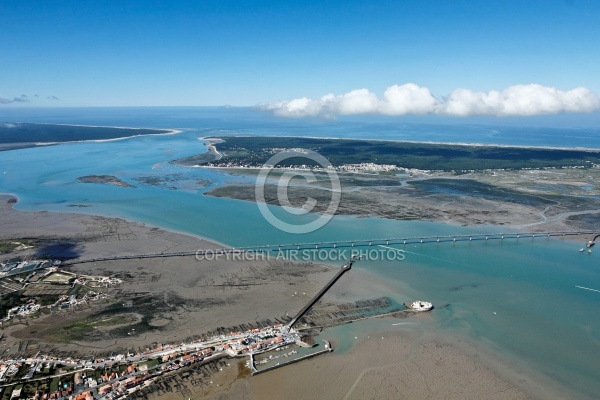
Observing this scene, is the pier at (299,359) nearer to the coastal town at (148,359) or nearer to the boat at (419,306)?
the coastal town at (148,359)

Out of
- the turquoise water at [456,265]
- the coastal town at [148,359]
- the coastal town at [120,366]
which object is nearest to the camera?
the coastal town at [120,366]

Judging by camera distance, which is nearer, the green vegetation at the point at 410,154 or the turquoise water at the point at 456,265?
the turquoise water at the point at 456,265

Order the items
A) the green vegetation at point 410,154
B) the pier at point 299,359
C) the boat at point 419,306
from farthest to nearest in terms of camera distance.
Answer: the green vegetation at point 410,154 → the boat at point 419,306 → the pier at point 299,359

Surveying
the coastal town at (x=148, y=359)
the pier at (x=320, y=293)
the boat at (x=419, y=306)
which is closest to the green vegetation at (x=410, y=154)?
the pier at (x=320, y=293)

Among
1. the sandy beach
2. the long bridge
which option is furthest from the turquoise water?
the sandy beach

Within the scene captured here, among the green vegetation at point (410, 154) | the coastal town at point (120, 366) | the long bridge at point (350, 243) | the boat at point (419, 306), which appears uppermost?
the green vegetation at point (410, 154)

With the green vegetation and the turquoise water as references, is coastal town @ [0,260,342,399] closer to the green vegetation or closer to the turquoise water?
the turquoise water

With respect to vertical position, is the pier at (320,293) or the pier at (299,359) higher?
the pier at (320,293)

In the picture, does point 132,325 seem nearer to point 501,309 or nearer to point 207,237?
point 207,237
